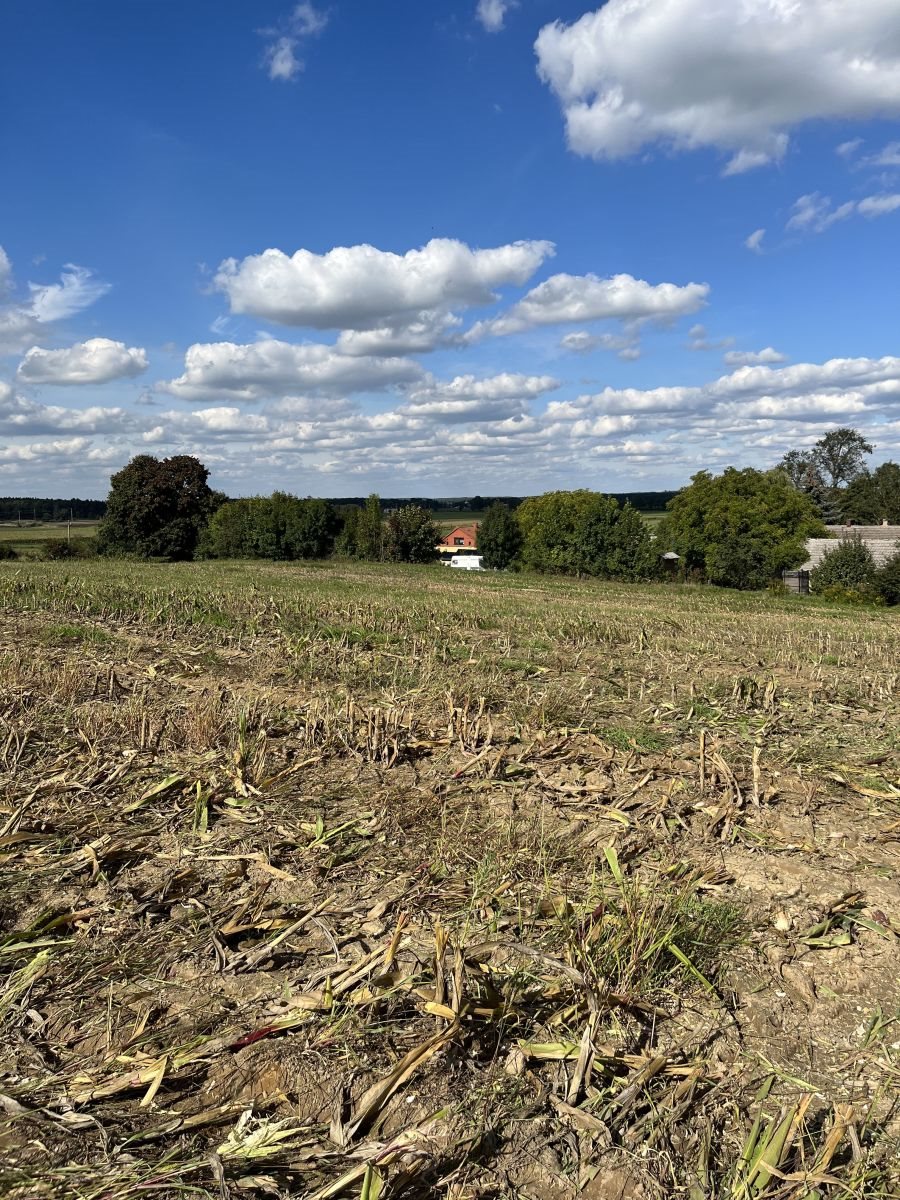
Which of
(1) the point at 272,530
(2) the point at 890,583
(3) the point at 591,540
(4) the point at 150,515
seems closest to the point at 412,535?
(1) the point at 272,530

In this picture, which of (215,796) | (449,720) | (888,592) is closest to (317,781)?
(215,796)

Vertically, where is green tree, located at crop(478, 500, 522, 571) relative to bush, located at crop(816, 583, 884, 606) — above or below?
above

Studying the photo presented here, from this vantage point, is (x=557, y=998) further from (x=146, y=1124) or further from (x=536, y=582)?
(x=536, y=582)

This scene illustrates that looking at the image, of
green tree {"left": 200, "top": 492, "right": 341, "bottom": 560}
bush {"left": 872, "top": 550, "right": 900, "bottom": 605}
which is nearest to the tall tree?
green tree {"left": 200, "top": 492, "right": 341, "bottom": 560}

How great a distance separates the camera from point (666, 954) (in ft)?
11.2

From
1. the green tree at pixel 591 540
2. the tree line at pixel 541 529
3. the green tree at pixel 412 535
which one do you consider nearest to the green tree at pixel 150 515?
the tree line at pixel 541 529

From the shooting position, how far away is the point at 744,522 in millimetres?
61219

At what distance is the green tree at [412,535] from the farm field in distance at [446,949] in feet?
190

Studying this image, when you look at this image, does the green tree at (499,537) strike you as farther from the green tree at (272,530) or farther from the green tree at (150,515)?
the green tree at (150,515)

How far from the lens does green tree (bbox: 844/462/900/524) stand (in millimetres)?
85438

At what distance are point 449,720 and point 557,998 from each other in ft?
13.3

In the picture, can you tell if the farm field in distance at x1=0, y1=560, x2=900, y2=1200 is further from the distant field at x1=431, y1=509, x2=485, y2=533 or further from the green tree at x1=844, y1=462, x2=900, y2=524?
the distant field at x1=431, y1=509, x2=485, y2=533

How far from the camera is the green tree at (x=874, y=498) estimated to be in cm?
8544

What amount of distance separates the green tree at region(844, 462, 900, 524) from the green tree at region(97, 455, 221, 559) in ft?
232
